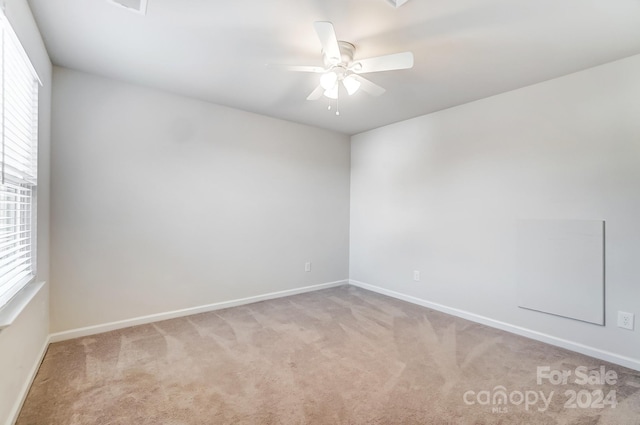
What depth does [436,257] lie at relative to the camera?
3.62 metres

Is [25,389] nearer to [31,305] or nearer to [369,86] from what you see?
[31,305]

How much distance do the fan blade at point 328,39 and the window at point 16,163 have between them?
1.56 metres

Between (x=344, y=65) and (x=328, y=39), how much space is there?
1.21 feet

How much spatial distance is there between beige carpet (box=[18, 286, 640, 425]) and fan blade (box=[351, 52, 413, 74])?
219 centimetres

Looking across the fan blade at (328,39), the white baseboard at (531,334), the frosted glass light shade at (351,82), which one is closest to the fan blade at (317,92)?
the frosted glass light shade at (351,82)

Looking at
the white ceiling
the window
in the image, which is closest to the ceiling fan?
the white ceiling

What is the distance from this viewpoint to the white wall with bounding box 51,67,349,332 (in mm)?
2695

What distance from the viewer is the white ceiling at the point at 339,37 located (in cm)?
183

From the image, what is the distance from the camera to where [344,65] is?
215 centimetres

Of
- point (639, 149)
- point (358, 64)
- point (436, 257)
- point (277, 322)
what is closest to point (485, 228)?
point (436, 257)

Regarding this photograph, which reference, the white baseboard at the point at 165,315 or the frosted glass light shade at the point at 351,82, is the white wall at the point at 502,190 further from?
the frosted glass light shade at the point at 351,82

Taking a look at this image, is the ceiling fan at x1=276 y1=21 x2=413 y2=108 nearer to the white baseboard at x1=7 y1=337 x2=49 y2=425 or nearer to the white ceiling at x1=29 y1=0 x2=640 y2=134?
the white ceiling at x1=29 y1=0 x2=640 y2=134

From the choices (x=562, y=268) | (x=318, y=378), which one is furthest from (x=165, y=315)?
(x=562, y=268)

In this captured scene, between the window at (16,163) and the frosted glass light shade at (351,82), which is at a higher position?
the frosted glass light shade at (351,82)
